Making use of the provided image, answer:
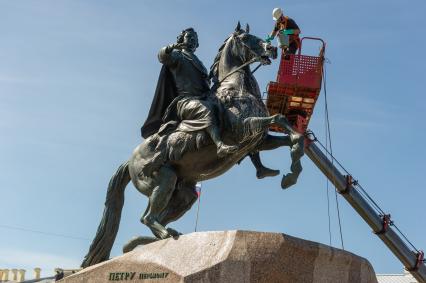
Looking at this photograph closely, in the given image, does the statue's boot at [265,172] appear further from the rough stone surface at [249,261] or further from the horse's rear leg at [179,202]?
the rough stone surface at [249,261]

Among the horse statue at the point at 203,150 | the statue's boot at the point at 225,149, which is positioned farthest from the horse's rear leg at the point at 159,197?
the statue's boot at the point at 225,149

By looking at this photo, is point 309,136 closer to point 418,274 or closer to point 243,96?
point 418,274

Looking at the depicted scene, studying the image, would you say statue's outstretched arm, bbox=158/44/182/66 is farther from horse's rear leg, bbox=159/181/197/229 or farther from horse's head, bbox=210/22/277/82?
horse's rear leg, bbox=159/181/197/229

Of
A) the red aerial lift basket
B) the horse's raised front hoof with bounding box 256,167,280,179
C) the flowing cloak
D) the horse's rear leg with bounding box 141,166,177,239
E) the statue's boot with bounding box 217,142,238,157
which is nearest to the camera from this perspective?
the statue's boot with bounding box 217,142,238,157

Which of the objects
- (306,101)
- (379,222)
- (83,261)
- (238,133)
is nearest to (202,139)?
(238,133)

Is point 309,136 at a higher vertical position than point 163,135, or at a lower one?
higher

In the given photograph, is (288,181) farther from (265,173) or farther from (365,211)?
→ (365,211)

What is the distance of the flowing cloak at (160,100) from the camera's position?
36.4 ft

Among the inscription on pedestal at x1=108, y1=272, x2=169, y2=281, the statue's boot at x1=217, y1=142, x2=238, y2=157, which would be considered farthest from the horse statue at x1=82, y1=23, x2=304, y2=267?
the inscription on pedestal at x1=108, y1=272, x2=169, y2=281

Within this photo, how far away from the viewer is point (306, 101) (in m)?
23.8

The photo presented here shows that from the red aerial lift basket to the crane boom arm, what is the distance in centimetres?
118

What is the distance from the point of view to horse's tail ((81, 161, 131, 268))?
11.0m

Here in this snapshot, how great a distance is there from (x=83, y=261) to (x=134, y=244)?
1.03 meters

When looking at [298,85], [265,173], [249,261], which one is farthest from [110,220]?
[298,85]
